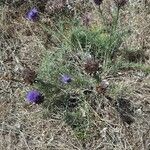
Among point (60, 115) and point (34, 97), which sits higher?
point (34, 97)

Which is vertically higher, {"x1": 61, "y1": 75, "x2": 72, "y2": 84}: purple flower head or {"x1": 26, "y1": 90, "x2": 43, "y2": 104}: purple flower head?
{"x1": 61, "y1": 75, "x2": 72, "y2": 84}: purple flower head

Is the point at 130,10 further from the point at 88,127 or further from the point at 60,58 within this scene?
the point at 88,127

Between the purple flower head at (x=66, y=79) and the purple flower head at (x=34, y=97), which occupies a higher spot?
the purple flower head at (x=66, y=79)

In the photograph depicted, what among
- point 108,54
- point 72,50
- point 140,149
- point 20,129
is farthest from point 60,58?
point 140,149
